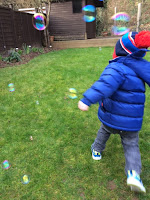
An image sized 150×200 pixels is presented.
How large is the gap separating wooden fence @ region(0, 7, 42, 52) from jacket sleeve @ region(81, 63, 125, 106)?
7182 millimetres

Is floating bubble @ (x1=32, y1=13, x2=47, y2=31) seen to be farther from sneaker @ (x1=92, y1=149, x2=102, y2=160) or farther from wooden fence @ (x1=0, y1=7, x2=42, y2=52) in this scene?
sneaker @ (x1=92, y1=149, x2=102, y2=160)

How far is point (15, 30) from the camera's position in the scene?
8.56 meters

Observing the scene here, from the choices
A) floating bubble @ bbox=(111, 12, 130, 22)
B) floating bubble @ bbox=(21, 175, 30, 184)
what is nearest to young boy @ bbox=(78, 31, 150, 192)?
floating bubble @ bbox=(21, 175, 30, 184)

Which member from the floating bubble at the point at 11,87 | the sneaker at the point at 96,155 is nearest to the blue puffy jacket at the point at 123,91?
the sneaker at the point at 96,155

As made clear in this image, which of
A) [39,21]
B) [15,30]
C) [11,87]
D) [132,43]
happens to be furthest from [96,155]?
[39,21]

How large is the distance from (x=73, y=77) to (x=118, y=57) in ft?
12.0

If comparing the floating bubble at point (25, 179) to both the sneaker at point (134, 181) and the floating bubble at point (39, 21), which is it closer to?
the sneaker at point (134, 181)

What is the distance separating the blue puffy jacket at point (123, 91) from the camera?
1.54m

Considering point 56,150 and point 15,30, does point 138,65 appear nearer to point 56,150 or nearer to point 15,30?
point 56,150

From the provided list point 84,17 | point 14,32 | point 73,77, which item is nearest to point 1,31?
point 14,32

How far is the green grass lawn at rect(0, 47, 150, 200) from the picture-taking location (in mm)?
2010

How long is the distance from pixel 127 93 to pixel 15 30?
27.6 feet

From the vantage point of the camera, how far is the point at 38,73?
5707 mm

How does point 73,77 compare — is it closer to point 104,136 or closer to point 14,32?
point 104,136
